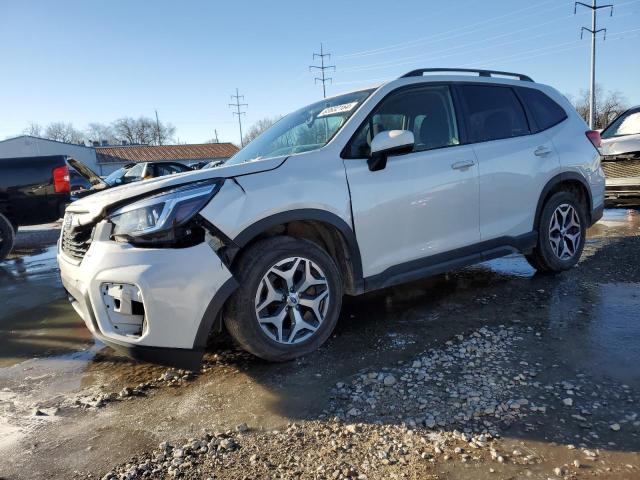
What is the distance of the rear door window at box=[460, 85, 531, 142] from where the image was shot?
399cm

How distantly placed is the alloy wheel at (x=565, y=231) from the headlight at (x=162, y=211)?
138 inches

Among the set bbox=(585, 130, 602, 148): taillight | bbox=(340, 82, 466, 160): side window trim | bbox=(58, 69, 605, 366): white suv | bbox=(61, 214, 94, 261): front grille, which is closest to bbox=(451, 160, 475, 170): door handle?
bbox=(58, 69, 605, 366): white suv

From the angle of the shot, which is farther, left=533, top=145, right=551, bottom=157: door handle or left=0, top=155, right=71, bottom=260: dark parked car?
left=0, top=155, right=71, bottom=260: dark parked car

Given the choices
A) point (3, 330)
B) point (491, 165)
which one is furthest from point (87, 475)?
point (491, 165)

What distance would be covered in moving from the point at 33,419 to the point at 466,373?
8.27 ft

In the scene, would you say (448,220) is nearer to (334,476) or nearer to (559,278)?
(559,278)

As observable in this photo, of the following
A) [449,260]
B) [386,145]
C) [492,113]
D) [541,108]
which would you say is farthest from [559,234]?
[386,145]

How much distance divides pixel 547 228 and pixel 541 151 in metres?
0.75

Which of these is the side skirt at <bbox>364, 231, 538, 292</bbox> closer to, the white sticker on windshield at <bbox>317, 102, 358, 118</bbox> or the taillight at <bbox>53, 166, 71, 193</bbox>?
the white sticker on windshield at <bbox>317, 102, 358, 118</bbox>

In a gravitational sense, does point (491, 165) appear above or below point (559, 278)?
above

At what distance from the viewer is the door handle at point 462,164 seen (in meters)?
3.67

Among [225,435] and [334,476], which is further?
[225,435]

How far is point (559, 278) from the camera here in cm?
458

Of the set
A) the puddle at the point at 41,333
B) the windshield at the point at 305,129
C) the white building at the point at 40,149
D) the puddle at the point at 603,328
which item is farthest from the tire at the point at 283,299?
the white building at the point at 40,149
